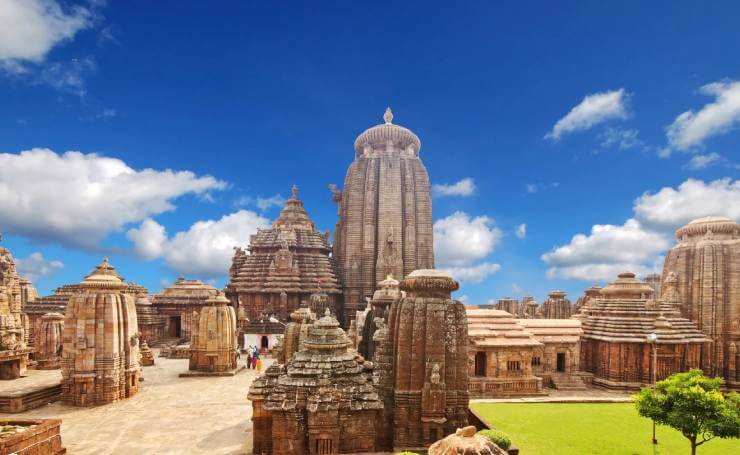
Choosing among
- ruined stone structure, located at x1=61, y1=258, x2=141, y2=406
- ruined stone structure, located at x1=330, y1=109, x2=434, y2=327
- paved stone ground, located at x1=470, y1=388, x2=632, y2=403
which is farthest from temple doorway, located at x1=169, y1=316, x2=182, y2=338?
paved stone ground, located at x1=470, y1=388, x2=632, y2=403

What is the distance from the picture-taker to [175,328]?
1902 inches

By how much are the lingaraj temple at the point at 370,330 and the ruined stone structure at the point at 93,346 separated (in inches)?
2.9

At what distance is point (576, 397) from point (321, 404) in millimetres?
18772

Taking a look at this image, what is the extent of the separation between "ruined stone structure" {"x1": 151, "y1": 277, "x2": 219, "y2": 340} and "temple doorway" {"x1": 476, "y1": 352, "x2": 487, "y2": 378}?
30.3 metres

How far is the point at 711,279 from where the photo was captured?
33.6 meters

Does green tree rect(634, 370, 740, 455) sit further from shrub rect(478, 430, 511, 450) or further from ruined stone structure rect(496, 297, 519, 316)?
ruined stone structure rect(496, 297, 519, 316)

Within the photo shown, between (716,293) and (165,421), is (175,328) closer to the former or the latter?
(165,421)

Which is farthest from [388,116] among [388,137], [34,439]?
[34,439]

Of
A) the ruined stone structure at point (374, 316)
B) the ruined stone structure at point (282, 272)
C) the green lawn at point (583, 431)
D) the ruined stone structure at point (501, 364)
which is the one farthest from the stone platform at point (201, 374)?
the green lawn at point (583, 431)

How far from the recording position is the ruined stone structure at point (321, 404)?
534 inches

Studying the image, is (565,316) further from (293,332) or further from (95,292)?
(95,292)

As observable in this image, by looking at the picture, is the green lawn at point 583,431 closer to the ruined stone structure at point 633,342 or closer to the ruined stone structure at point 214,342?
the ruined stone structure at point 633,342

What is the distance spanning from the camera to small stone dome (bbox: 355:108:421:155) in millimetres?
54562

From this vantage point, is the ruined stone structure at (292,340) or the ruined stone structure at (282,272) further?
the ruined stone structure at (282,272)
